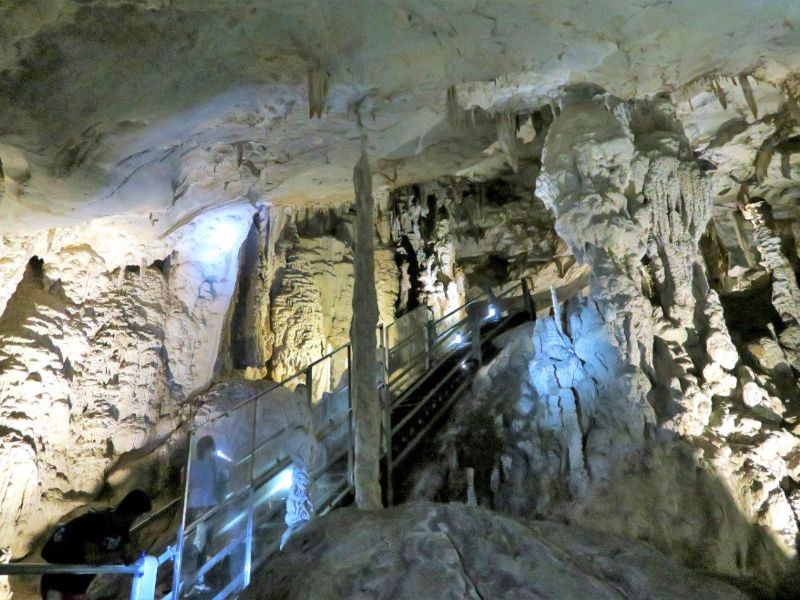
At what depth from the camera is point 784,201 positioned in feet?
32.1

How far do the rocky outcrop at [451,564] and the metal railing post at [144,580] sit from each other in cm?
83

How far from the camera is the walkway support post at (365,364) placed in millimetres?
5234

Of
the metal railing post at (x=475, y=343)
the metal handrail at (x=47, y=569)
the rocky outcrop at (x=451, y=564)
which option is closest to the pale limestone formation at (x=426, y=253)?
the metal railing post at (x=475, y=343)

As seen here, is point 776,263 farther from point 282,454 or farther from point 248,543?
point 248,543

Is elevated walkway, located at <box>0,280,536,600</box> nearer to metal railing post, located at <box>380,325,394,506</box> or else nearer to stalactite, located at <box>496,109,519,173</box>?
metal railing post, located at <box>380,325,394,506</box>

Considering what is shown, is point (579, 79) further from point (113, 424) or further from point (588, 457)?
point (113, 424)

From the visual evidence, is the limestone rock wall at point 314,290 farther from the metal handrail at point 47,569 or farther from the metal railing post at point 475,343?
the metal handrail at point 47,569

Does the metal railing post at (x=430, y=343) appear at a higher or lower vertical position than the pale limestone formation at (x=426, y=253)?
lower

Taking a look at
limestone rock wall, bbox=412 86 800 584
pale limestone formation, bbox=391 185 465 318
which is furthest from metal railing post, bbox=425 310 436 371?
pale limestone formation, bbox=391 185 465 318

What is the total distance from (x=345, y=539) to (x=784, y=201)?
965cm

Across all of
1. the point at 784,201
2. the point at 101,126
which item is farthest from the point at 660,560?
the point at 784,201

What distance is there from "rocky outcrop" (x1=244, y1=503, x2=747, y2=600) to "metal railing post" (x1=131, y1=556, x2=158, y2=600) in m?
0.83

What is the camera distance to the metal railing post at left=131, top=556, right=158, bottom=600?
2.59 m

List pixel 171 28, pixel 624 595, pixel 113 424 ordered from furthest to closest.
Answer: pixel 113 424
pixel 171 28
pixel 624 595
